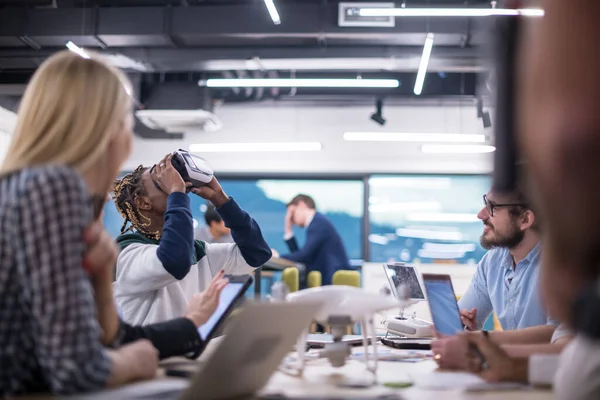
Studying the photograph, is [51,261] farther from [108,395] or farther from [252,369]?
[252,369]

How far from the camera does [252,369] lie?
1.24m

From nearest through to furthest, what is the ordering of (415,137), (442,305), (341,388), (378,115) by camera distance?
(341,388), (442,305), (415,137), (378,115)

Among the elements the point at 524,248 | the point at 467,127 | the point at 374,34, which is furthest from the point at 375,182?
the point at 524,248

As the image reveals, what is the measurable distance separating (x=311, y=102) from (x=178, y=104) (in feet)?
7.95

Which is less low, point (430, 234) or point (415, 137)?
Result: point (415, 137)

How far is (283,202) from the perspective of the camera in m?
10.1

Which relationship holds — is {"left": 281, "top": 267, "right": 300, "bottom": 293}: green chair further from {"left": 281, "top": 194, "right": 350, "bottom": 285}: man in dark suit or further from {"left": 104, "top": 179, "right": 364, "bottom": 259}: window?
{"left": 104, "top": 179, "right": 364, "bottom": 259}: window

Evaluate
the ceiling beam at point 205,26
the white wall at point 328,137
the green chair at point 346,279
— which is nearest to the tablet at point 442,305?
the green chair at point 346,279

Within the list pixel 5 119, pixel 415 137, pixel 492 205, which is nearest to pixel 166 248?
pixel 492 205

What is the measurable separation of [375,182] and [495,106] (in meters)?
9.11

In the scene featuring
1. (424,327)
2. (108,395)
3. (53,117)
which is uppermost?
(53,117)

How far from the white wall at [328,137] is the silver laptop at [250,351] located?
861cm

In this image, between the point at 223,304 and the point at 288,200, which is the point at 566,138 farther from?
the point at 288,200

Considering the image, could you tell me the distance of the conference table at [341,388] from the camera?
50.0 inches
